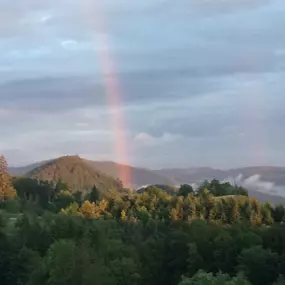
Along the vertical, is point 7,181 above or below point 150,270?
above

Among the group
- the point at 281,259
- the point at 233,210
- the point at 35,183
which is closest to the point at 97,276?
the point at 281,259

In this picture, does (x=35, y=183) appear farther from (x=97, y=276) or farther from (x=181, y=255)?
(x=97, y=276)

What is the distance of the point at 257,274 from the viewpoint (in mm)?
39688

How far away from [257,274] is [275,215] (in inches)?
2049

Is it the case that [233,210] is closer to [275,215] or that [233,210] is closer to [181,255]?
[275,215]

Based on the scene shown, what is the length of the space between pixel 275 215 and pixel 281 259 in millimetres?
49803

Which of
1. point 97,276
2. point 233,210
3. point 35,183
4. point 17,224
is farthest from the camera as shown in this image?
point 35,183

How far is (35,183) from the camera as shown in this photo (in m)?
125

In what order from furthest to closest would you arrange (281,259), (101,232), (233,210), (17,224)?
(233,210) < (17,224) < (101,232) < (281,259)

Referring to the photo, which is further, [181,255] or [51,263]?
[181,255]

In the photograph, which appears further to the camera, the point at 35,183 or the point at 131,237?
the point at 35,183

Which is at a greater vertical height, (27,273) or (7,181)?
(7,181)

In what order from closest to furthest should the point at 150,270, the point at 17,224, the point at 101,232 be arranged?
the point at 150,270
the point at 101,232
the point at 17,224

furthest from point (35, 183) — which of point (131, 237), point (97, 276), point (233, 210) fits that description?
point (97, 276)
